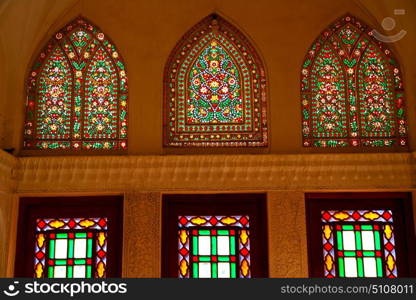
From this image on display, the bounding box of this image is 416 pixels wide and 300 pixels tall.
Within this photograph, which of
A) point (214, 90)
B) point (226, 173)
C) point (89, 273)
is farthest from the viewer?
point (214, 90)

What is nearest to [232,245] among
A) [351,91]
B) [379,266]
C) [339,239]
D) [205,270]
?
[205,270]

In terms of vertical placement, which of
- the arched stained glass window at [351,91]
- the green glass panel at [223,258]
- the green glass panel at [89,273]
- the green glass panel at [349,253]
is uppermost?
the arched stained glass window at [351,91]

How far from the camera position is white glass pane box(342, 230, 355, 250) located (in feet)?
18.4

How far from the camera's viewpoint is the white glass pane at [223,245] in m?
5.61

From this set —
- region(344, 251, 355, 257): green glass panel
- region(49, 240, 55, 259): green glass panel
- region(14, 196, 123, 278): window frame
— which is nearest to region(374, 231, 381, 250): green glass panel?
region(344, 251, 355, 257): green glass panel

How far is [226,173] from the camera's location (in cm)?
566

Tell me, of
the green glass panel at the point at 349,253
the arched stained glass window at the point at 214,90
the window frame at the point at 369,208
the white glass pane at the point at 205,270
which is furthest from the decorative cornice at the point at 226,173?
the white glass pane at the point at 205,270

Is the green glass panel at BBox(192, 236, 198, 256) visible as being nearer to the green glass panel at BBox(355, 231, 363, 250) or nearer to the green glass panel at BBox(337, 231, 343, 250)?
the green glass panel at BBox(337, 231, 343, 250)

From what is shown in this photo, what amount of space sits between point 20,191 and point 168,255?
4.79 ft

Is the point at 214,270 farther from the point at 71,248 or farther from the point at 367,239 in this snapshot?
the point at 367,239

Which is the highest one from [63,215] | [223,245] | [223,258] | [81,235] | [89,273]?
[63,215]

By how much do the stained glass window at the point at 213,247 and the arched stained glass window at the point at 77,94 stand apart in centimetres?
101

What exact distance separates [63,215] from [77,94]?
1.16 m

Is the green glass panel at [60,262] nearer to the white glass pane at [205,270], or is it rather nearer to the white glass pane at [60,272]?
the white glass pane at [60,272]
